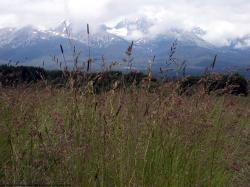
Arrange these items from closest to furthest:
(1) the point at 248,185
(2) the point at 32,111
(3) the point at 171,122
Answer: (3) the point at 171,122
(2) the point at 32,111
(1) the point at 248,185

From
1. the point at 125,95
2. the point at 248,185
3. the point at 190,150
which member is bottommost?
the point at 248,185

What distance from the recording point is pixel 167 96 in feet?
13.5

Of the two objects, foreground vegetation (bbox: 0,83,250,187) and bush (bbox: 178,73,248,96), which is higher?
bush (bbox: 178,73,248,96)

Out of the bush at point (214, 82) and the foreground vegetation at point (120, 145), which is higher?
the bush at point (214, 82)

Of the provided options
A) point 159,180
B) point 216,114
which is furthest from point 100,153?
point 216,114

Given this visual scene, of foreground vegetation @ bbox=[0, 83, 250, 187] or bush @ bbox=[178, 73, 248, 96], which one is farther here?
bush @ bbox=[178, 73, 248, 96]

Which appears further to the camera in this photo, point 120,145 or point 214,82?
point 214,82

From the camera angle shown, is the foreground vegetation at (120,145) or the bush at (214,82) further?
the bush at (214,82)

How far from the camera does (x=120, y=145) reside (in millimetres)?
3510

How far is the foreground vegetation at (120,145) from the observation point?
336cm

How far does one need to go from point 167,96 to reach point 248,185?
1590mm

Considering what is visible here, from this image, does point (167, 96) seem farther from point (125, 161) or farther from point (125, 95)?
point (125, 161)

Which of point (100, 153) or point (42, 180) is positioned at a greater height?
point (100, 153)

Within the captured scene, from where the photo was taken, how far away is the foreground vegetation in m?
3.36
